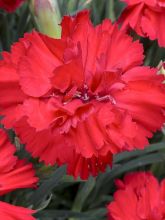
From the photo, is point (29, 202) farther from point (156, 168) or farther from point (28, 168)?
point (156, 168)

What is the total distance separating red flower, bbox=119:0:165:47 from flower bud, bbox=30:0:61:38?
11cm

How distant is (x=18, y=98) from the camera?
54cm

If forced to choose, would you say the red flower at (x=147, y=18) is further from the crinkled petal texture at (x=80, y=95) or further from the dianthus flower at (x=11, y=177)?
the dianthus flower at (x=11, y=177)

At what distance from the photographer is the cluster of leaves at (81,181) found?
2.52 ft

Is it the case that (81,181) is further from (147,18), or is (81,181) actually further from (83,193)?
(147,18)

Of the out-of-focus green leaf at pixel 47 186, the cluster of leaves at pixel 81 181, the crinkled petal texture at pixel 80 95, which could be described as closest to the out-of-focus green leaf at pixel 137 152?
the cluster of leaves at pixel 81 181

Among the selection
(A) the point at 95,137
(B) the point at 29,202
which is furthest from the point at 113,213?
(A) the point at 95,137

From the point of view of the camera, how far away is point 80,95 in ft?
1.83

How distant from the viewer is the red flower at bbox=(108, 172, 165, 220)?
2.36ft

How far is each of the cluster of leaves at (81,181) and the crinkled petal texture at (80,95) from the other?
0.22 metres

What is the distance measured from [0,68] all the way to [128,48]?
6.0 inches

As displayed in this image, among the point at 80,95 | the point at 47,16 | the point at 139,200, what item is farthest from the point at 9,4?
the point at 139,200

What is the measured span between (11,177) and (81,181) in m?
0.26

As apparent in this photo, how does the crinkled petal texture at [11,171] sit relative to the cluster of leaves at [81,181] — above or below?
above
